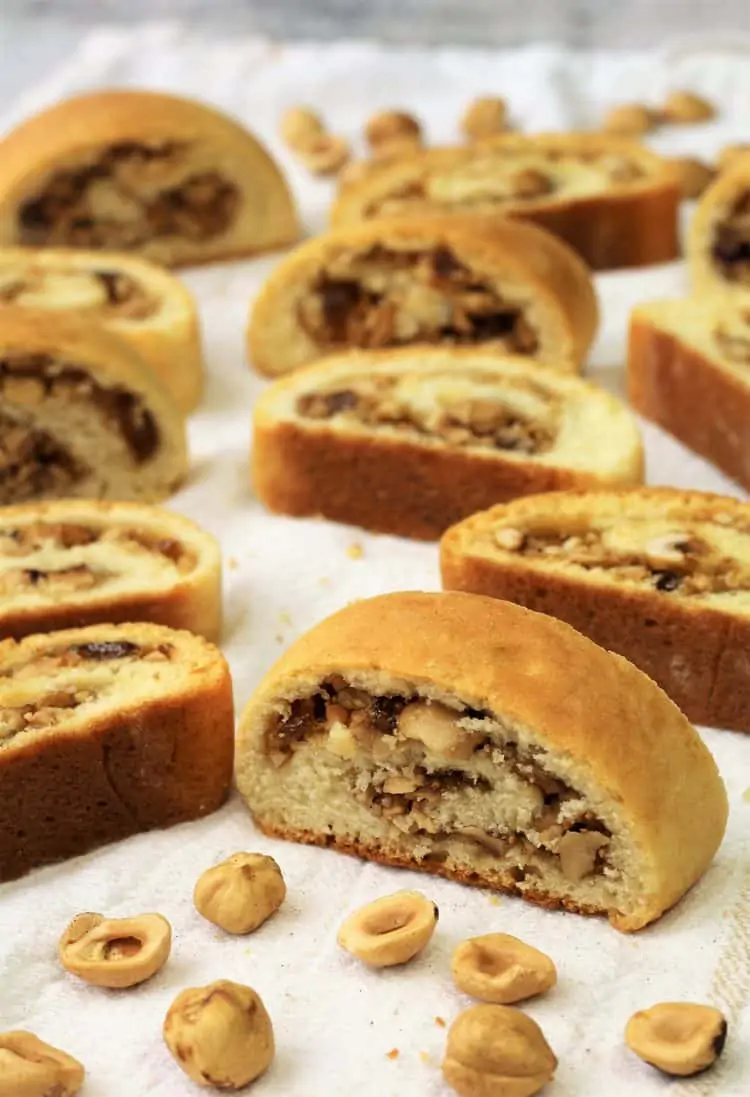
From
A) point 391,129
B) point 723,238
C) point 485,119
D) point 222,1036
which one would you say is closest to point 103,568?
point 222,1036

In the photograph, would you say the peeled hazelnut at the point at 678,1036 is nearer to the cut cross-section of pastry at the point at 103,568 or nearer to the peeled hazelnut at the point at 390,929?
the peeled hazelnut at the point at 390,929

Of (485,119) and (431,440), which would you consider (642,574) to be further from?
(485,119)

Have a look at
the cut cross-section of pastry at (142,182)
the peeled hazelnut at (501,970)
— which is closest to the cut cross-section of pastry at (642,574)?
the peeled hazelnut at (501,970)

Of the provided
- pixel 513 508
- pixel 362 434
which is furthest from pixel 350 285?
pixel 513 508

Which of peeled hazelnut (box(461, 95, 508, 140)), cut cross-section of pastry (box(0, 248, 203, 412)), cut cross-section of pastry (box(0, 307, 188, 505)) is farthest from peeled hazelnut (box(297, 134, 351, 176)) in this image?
cut cross-section of pastry (box(0, 307, 188, 505))

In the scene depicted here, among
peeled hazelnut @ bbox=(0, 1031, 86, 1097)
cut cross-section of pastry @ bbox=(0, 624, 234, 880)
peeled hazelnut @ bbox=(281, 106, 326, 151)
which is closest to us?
peeled hazelnut @ bbox=(0, 1031, 86, 1097)

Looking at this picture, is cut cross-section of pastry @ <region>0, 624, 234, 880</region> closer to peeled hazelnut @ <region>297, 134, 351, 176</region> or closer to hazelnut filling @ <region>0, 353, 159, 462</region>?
hazelnut filling @ <region>0, 353, 159, 462</region>
